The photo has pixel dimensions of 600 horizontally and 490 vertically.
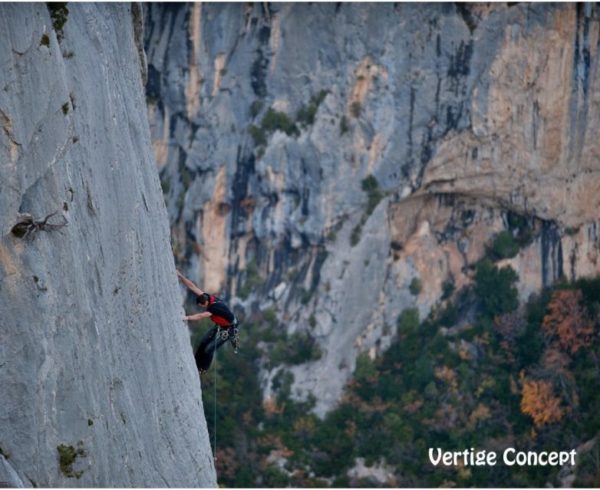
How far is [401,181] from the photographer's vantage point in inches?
2084

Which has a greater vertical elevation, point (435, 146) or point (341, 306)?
point (435, 146)

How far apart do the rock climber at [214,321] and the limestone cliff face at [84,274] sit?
1793 mm

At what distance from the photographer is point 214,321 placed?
21750 mm

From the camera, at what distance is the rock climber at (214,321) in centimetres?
2055

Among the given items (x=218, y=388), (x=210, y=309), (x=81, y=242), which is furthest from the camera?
(x=218, y=388)

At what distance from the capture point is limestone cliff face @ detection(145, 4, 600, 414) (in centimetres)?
5147

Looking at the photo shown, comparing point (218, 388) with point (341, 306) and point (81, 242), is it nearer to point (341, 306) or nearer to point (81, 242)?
point (341, 306)

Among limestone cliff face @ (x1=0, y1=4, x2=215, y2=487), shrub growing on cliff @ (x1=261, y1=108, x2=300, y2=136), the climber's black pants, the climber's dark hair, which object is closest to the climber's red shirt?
the climber's dark hair

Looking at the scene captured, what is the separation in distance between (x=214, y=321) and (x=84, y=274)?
593cm

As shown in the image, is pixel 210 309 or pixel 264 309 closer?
pixel 210 309

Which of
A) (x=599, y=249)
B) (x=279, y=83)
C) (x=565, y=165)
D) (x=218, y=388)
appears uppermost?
(x=279, y=83)

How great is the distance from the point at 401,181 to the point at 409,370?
7062 millimetres

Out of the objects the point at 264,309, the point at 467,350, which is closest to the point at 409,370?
the point at 467,350

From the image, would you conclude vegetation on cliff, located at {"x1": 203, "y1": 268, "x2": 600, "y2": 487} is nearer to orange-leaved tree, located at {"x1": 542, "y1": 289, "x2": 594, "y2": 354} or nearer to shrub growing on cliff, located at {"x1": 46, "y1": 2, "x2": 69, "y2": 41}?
orange-leaved tree, located at {"x1": 542, "y1": 289, "x2": 594, "y2": 354}
